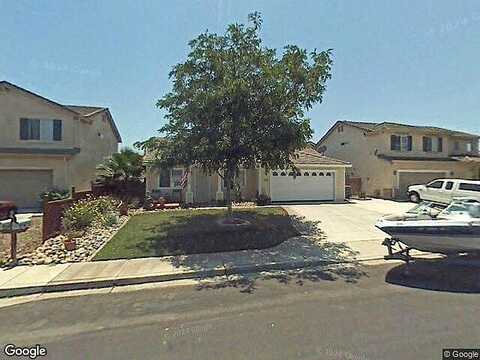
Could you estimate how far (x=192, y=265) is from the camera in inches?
290

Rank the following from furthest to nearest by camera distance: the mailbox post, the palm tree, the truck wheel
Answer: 1. the truck wheel
2. the palm tree
3. the mailbox post

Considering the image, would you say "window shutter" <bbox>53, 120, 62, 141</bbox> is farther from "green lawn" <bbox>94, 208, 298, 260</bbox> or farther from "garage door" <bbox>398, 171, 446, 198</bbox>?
"garage door" <bbox>398, 171, 446, 198</bbox>

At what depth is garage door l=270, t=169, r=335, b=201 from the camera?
20.0m

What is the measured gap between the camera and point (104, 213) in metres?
12.7

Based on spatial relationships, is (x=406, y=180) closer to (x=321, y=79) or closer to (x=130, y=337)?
(x=321, y=79)

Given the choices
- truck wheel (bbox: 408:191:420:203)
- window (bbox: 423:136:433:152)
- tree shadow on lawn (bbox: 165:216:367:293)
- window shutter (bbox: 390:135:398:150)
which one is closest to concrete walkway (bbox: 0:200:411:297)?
tree shadow on lawn (bbox: 165:216:367:293)

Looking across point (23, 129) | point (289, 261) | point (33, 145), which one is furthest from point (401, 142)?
point (23, 129)

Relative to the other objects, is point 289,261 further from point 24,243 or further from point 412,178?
point 412,178

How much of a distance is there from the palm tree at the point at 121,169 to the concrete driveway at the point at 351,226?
9551 millimetres

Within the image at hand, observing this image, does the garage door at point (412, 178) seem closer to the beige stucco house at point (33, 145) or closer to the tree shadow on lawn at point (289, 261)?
the tree shadow on lawn at point (289, 261)

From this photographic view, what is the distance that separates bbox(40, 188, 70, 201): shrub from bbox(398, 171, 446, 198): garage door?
2460cm

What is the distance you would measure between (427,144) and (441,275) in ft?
77.0

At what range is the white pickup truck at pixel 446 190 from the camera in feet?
55.6

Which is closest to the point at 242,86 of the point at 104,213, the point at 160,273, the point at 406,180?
the point at 160,273
